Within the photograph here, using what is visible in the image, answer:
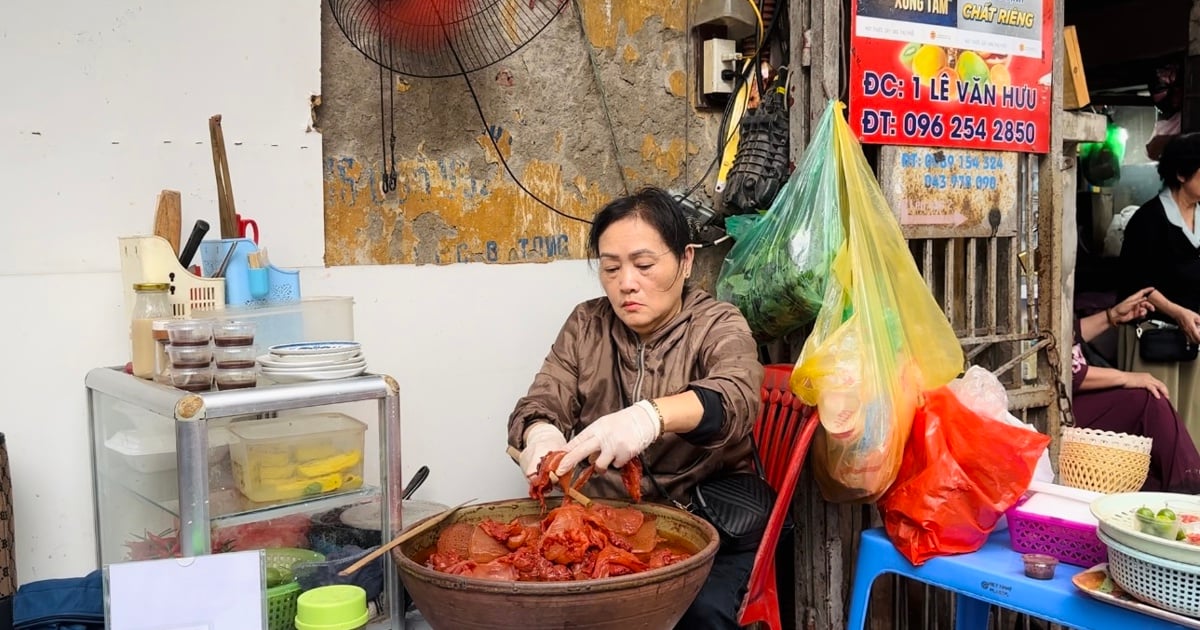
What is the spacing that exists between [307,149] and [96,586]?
1333 mm

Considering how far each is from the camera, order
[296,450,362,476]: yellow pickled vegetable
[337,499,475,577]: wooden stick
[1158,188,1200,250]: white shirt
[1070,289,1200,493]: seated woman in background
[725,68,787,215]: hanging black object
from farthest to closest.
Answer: [1158,188,1200,250]: white shirt → [1070,289,1200,493]: seated woman in background → [725,68,787,215]: hanging black object → [296,450,362,476]: yellow pickled vegetable → [337,499,475,577]: wooden stick

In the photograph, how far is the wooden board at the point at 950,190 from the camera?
3520 millimetres

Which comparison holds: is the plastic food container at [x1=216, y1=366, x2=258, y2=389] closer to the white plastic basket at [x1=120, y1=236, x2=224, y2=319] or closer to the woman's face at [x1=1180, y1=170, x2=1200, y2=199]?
the white plastic basket at [x1=120, y1=236, x2=224, y2=319]

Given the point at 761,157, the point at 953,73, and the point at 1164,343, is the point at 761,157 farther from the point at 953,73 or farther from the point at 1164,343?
the point at 1164,343

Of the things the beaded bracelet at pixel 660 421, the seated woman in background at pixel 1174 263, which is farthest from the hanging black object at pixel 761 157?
the seated woman in background at pixel 1174 263

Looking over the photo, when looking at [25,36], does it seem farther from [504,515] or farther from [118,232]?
[504,515]

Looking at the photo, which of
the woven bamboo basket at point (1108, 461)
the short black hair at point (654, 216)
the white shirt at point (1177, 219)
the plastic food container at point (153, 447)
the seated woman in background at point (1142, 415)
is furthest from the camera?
the white shirt at point (1177, 219)

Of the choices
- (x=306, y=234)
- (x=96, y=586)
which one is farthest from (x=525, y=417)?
(x=96, y=586)

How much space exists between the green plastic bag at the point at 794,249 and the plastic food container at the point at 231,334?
1.64 metres

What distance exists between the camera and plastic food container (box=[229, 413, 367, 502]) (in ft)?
7.61

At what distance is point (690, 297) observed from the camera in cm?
290

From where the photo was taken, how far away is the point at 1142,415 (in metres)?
4.21

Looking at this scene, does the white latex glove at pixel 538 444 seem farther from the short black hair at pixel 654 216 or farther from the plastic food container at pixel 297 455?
the short black hair at pixel 654 216

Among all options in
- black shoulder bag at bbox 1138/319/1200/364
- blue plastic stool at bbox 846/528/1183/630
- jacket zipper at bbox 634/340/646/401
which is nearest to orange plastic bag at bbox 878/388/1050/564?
blue plastic stool at bbox 846/528/1183/630
